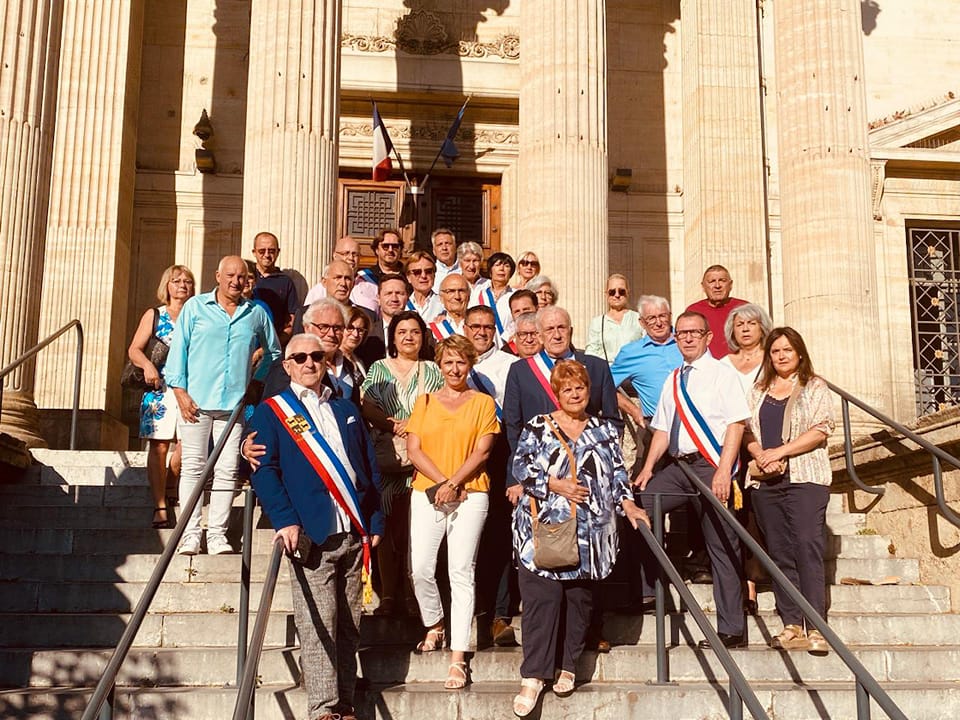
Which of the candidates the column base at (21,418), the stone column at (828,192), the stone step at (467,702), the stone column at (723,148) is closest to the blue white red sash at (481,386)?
the stone step at (467,702)

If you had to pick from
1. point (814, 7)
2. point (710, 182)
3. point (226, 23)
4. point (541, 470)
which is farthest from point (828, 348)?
point (226, 23)

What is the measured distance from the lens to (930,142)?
59.1ft

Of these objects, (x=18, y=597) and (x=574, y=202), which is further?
(x=574, y=202)

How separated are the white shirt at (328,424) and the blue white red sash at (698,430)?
7.96ft

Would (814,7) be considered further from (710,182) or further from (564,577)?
(564,577)

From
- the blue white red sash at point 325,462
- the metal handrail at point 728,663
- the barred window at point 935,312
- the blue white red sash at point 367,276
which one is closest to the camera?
the metal handrail at point 728,663

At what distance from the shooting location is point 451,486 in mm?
6488

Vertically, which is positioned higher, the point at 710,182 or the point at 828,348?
the point at 710,182

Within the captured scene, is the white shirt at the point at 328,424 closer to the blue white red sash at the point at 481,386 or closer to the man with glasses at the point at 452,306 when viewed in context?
the blue white red sash at the point at 481,386

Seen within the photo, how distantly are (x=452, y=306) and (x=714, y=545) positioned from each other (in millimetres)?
2719

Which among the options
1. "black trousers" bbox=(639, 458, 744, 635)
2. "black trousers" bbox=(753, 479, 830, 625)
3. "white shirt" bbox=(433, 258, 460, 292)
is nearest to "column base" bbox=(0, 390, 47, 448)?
"white shirt" bbox=(433, 258, 460, 292)

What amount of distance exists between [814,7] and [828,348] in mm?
4578

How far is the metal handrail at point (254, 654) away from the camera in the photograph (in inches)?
183

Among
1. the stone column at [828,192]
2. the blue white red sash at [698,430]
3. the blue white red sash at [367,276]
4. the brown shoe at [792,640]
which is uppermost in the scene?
the stone column at [828,192]
